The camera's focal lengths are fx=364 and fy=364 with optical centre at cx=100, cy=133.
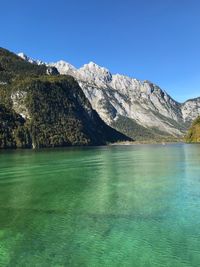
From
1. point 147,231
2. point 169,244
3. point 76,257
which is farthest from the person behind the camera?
point 147,231

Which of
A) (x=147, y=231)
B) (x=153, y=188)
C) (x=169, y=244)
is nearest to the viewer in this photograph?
(x=169, y=244)

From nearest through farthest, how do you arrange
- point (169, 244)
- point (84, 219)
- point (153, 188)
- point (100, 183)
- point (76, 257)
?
1. point (76, 257)
2. point (169, 244)
3. point (84, 219)
4. point (153, 188)
5. point (100, 183)

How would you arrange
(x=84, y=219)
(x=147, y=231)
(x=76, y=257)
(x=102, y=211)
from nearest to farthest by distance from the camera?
(x=76, y=257)
(x=147, y=231)
(x=84, y=219)
(x=102, y=211)

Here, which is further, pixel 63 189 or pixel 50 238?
pixel 63 189

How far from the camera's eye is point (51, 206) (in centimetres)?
5284

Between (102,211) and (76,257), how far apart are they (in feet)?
58.3

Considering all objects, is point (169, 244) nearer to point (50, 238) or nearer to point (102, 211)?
point (50, 238)

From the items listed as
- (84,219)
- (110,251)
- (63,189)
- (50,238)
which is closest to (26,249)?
(50,238)

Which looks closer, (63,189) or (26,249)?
(26,249)

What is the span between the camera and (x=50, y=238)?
3641 cm

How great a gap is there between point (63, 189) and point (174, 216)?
94.1 ft

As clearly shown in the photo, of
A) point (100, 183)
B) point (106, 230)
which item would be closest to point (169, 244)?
point (106, 230)

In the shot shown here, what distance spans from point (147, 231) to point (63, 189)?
32847 millimetres

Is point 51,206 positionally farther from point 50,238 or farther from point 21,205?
point 50,238
